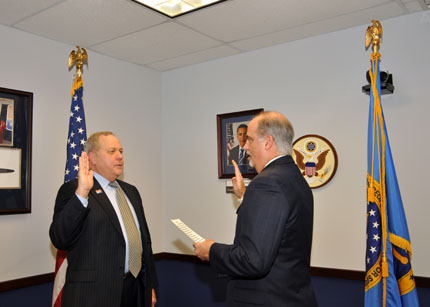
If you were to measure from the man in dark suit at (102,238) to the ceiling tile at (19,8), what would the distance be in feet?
3.38

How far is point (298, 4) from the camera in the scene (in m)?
3.01

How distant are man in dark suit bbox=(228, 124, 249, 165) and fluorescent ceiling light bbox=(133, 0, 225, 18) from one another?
1.36m

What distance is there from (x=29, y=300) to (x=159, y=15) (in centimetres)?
250

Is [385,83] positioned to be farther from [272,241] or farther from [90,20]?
[90,20]

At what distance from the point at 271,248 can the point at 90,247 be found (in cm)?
125

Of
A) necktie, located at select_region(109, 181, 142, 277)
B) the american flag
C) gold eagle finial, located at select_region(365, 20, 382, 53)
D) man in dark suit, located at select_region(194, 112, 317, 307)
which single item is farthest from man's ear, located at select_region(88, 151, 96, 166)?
gold eagle finial, located at select_region(365, 20, 382, 53)

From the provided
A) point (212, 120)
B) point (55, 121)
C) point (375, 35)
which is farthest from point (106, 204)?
point (375, 35)

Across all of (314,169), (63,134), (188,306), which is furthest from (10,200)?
(314,169)

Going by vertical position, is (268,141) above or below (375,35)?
below

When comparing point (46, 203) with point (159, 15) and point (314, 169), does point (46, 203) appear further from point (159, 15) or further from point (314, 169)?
point (314, 169)

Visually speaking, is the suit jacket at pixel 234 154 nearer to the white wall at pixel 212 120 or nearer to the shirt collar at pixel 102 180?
the white wall at pixel 212 120

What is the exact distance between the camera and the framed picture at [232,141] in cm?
407

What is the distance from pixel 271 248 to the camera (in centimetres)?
173

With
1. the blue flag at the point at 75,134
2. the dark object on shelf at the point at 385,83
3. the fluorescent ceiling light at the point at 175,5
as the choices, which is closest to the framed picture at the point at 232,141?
the dark object on shelf at the point at 385,83
